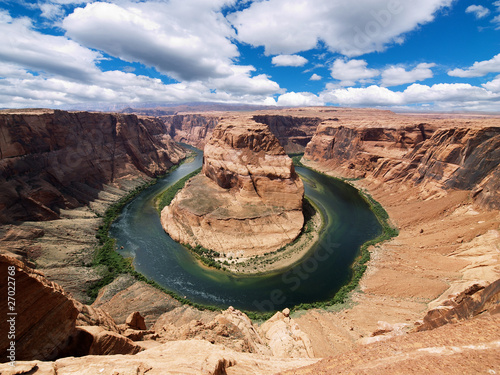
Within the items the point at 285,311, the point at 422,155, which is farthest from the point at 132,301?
the point at 422,155

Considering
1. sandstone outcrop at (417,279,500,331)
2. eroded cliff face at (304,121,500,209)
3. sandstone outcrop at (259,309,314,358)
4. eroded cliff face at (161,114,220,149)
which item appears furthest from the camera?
eroded cliff face at (161,114,220,149)

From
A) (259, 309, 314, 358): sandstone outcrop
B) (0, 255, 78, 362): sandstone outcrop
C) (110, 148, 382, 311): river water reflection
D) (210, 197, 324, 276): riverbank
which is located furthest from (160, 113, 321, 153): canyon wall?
(0, 255, 78, 362): sandstone outcrop

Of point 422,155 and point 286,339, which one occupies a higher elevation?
point 422,155

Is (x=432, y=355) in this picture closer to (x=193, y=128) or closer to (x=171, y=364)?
(x=171, y=364)

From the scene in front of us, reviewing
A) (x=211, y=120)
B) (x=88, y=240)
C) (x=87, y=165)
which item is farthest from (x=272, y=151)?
(x=211, y=120)

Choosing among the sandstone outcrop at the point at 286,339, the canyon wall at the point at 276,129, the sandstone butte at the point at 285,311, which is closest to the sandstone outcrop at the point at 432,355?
the sandstone butte at the point at 285,311

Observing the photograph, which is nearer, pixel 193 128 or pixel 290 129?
pixel 290 129

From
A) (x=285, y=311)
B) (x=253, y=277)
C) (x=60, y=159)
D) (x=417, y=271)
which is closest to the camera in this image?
(x=285, y=311)

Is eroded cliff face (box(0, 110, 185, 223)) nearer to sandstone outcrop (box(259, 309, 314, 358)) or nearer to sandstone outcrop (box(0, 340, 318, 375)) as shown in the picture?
sandstone outcrop (box(0, 340, 318, 375))
